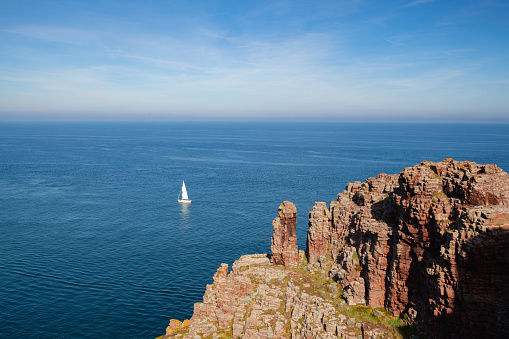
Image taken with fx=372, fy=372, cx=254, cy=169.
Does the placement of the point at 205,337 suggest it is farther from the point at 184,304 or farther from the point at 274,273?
the point at 184,304

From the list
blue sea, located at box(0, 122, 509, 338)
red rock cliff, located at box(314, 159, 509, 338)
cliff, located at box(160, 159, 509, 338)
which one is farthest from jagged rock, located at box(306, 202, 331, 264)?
blue sea, located at box(0, 122, 509, 338)

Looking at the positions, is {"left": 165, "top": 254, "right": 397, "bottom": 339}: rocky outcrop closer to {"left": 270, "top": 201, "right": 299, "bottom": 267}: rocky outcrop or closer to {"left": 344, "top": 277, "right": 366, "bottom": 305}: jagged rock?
{"left": 344, "top": 277, "right": 366, "bottom": 305}: jagged rock

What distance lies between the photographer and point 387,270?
3975cm

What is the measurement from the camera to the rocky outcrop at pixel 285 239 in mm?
54719

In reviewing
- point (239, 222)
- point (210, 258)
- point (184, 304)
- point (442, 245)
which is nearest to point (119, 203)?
point (239, 222)

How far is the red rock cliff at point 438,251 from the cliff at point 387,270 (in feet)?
0.29

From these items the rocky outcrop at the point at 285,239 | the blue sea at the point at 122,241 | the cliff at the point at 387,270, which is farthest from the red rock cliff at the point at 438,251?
the blue sea at the point at 122,241

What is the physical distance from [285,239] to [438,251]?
24.4 meters

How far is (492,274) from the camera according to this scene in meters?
29.3

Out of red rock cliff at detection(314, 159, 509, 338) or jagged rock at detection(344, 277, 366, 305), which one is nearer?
red rock cliff at detection(314, 159, 509, 338)

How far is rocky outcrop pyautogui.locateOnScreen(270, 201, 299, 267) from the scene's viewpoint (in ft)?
180

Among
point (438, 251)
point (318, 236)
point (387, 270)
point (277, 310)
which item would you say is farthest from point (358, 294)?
point (318, 236)

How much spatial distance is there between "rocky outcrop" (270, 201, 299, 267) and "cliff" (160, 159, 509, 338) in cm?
15

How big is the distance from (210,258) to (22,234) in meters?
57.0
